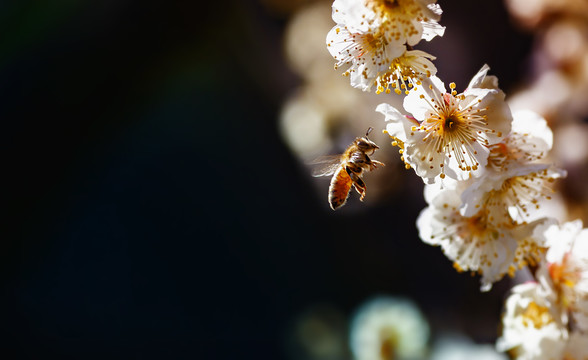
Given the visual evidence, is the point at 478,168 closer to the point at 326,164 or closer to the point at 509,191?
the point at 509,191

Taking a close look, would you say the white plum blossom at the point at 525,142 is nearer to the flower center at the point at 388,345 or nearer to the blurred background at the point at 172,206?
the flower center at the point at 388,345

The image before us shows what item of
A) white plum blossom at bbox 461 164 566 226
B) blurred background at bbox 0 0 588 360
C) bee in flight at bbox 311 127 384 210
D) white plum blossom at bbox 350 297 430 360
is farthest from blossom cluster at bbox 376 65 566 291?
blurred background at bbox 0 0 588 360

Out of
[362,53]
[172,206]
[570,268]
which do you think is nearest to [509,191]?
[570,268]

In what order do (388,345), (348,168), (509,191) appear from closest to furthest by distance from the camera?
1. (509,191)
2. (348,168)
3. (388,345)

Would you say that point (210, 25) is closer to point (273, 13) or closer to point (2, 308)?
point (273, 13)

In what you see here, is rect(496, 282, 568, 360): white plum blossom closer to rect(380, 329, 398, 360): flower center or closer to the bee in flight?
the bee in flight

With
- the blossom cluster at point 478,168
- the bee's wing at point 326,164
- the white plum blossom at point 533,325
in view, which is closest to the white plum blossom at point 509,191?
the blossom cluster at point 478,168

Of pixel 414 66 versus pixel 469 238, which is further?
pixel 469 238
